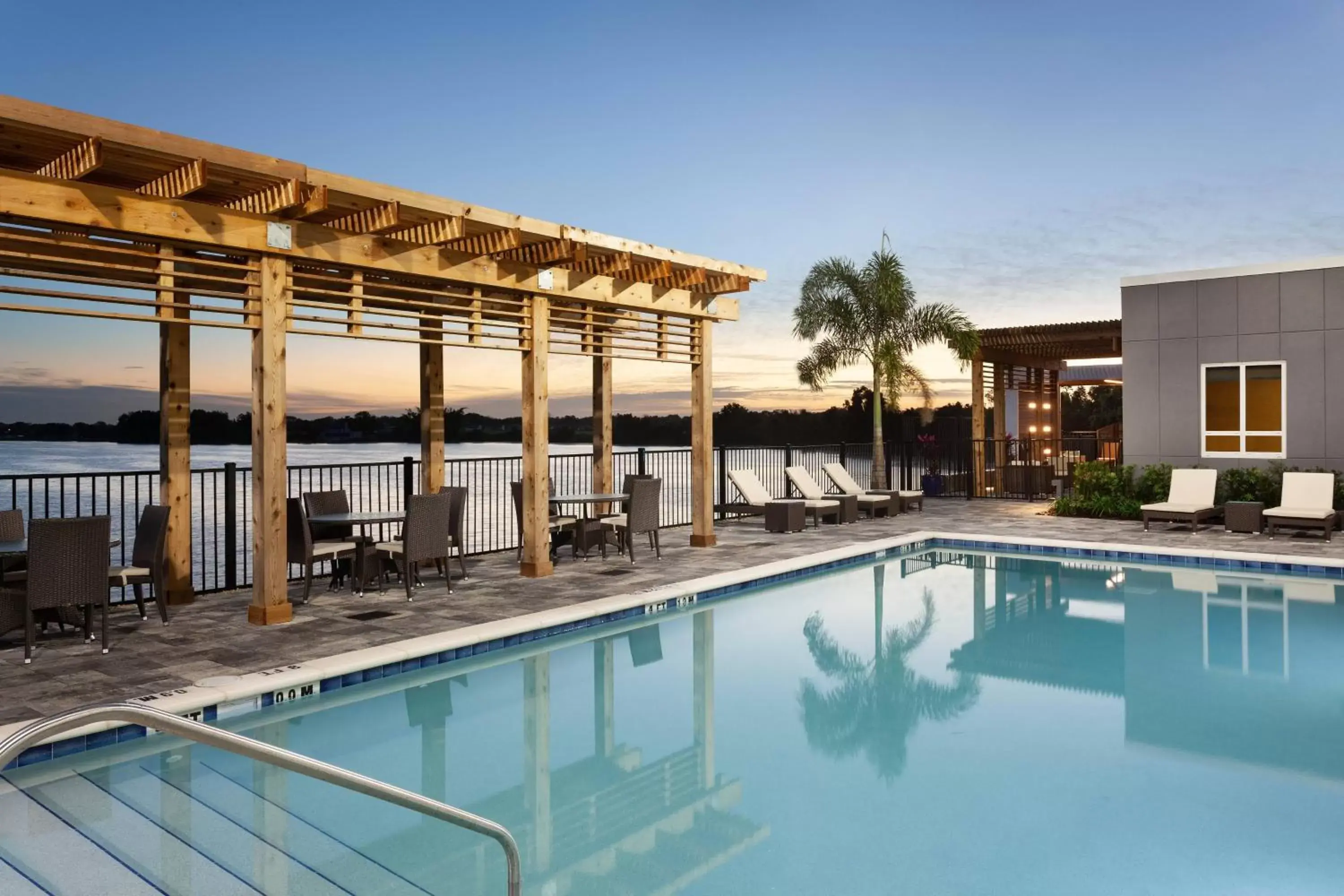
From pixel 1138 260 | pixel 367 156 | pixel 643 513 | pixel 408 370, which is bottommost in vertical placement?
pixel 643 513

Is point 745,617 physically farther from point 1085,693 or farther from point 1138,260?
point 1138,260

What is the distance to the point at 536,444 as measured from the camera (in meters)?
8.85

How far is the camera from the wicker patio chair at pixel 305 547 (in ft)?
24.5

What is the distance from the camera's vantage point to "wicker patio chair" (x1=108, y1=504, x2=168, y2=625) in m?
6.55

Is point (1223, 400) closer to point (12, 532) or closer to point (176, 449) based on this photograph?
point (176, 449)

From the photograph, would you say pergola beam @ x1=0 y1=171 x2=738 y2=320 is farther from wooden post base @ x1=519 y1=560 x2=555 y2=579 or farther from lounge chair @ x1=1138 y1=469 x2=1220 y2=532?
lounge chair @ x1=1138 y1=469 x2=1220 y2=532

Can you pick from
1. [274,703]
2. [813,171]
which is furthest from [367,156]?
[274,703]

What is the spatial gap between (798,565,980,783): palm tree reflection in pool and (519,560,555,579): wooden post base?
277cm

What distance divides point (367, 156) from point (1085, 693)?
15760mm

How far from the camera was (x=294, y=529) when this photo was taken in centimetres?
780

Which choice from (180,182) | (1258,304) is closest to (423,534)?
(180,182)

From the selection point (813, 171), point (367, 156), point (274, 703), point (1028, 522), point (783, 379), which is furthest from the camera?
point (783, 379)

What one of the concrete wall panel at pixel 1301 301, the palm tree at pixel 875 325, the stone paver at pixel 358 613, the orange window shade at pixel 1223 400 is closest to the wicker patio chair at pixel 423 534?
the stone paver at pixel 358 613

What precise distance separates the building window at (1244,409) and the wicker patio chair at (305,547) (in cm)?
1301
